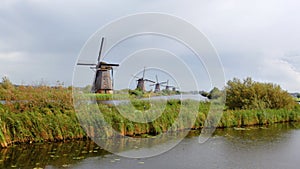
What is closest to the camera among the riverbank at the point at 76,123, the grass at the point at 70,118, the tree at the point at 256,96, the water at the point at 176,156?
the water at the point at 176,156

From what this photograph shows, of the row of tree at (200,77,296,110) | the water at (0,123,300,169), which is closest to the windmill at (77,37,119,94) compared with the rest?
the row of tree at (200,77,296,110)

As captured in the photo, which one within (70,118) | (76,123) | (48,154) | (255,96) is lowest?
(48,154)

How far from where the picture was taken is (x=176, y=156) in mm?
7891

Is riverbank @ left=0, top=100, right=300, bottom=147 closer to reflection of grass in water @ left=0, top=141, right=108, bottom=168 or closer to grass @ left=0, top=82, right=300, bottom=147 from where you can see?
grass @ left=0, top=82, right=300, bottom=147

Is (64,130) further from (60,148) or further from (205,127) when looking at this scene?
(205,127)

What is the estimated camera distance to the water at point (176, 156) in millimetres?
6895

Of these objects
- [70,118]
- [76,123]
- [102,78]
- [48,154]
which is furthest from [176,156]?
[102,78]

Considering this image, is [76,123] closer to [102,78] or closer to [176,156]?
[176,156]

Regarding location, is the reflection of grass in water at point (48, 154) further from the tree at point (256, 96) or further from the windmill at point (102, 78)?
the windmill at point (102, 78)

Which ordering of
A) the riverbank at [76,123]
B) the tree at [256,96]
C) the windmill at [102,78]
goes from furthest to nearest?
1. the windmill at [102,78]
2. the tree at [256,96]
3. the riverbank at [76,123]

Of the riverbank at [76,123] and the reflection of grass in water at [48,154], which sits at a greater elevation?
the riverbank at [76,123]

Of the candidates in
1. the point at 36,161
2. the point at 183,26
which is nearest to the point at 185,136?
the point at 183,26

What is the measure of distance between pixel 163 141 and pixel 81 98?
15.1 ft

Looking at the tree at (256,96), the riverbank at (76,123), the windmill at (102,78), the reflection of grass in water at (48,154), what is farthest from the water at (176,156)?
the windmill at (102,78)
